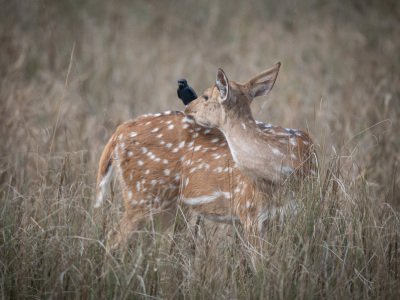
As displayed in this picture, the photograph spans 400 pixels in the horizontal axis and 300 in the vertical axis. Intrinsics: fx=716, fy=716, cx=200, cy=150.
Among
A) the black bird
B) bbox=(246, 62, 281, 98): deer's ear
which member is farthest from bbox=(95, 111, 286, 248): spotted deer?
bbox=(246, 62, 281, 98): deer's ear

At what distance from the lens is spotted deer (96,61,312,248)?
4.74m

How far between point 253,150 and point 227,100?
0.37 m

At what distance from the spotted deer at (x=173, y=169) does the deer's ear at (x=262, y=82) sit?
26cm

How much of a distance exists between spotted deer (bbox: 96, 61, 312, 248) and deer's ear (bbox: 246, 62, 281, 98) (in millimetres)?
257

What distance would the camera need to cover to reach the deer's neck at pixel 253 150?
442 cm

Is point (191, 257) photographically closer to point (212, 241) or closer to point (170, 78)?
point (212, 241)

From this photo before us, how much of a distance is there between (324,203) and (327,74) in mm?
4751

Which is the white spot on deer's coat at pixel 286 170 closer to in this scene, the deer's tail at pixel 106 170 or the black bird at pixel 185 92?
the black bird at pixel 185 92

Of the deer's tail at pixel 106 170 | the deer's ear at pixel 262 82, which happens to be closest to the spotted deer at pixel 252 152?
the deer's ear at pixel 262 82

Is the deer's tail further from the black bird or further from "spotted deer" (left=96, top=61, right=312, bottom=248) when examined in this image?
the black bird

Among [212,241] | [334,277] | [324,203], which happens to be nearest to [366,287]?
[334,277]

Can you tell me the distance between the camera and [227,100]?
456 centimetres

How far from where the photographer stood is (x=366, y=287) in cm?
388

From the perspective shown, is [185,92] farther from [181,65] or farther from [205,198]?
[181,65]
